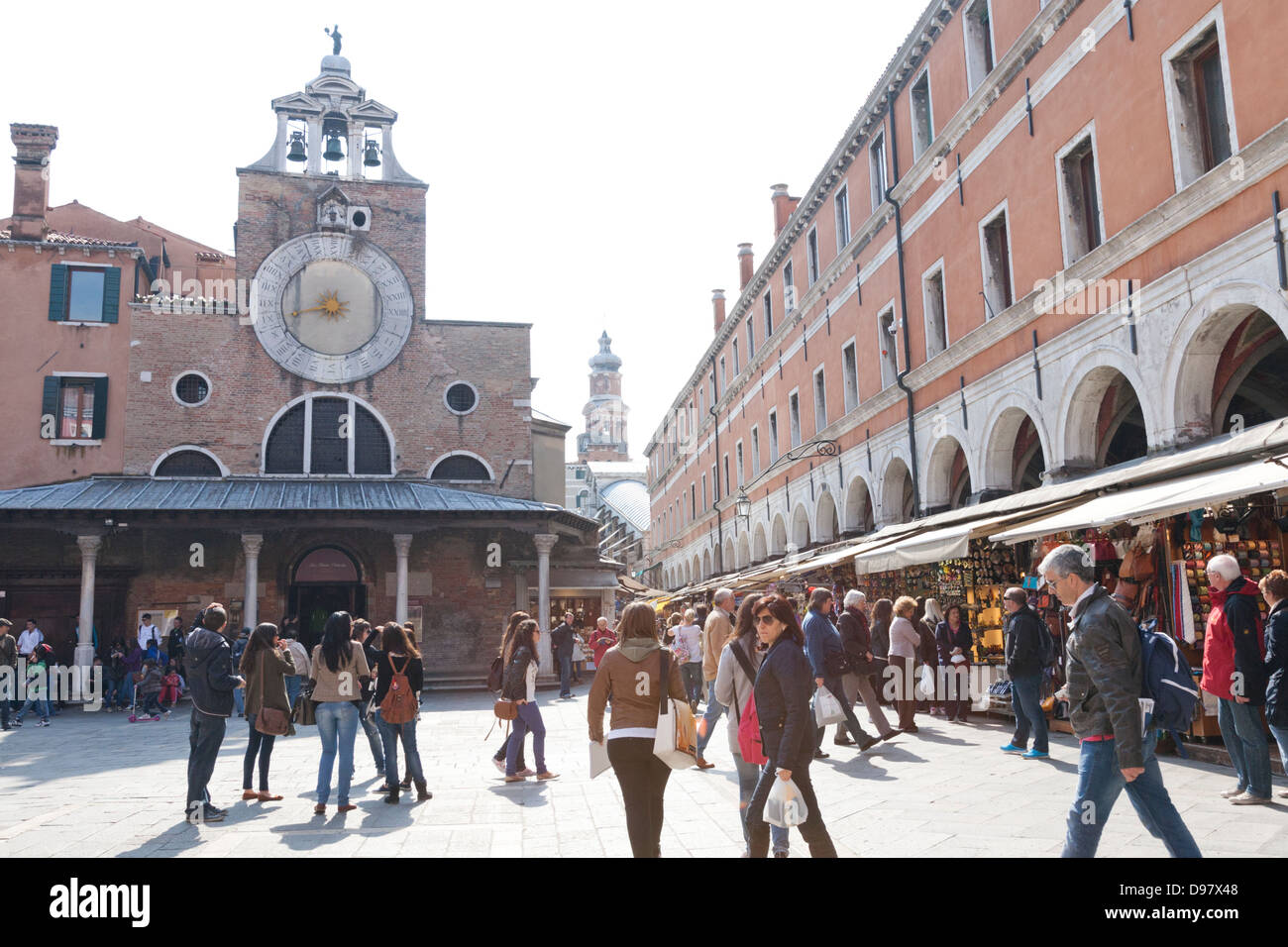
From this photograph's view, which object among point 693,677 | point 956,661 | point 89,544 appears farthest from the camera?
point 89,544

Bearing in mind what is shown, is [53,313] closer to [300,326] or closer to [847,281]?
[300,326]

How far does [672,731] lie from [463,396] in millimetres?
20147

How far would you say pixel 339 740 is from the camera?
7645mm

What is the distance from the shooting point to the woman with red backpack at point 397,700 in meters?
7.81

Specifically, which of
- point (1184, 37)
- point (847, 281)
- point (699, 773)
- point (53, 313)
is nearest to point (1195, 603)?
point (699, 773)

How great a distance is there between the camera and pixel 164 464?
2230 centimetres

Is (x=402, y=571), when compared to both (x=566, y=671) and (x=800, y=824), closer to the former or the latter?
(x=566, y=671)

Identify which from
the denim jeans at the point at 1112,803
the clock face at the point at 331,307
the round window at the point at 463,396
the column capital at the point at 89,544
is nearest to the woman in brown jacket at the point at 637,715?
the denim jeans at the point at 1112,803

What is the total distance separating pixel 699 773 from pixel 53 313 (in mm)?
20286

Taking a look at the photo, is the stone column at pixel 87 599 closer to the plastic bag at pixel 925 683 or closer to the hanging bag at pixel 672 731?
the plastic bag at pixel 925 683

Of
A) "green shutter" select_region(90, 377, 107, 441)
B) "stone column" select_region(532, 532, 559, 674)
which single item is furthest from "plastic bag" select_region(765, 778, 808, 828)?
"green shutter" select_region(90, 377, 107, 441)

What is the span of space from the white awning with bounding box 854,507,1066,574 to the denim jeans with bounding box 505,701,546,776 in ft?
16.4

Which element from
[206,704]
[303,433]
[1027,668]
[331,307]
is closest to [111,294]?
[331,307]

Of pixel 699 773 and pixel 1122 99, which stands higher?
pixel 1122 99
